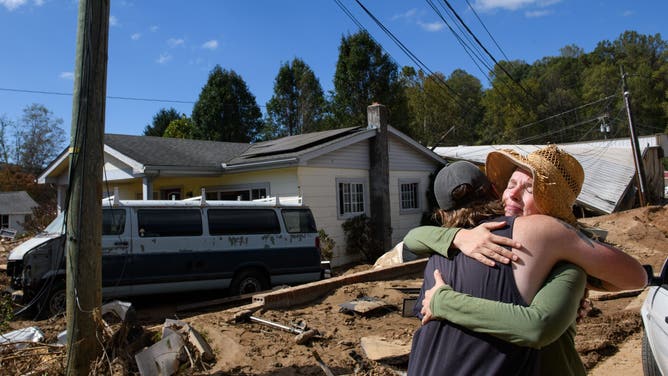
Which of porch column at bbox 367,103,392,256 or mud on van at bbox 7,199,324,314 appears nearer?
mud on van at bbox 7,199,324,314

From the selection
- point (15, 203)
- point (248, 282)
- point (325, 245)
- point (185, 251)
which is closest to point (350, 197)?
point (325, 245)

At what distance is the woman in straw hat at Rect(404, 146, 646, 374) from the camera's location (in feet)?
4.95

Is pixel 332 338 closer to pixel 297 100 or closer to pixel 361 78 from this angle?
pixel 361 78

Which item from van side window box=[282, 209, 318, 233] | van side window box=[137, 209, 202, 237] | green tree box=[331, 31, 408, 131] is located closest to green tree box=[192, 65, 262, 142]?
green tree box=[331, 31, 408, 131]

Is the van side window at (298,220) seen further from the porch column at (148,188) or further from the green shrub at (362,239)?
the porch column at (148,188)

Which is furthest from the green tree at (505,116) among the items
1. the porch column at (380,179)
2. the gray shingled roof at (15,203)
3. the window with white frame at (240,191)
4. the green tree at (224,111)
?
the gray shingled roof at (15,203)

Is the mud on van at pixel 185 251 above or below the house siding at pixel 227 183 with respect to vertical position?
below

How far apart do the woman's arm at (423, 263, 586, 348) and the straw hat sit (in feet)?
0.74

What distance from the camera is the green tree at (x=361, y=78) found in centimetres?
2870

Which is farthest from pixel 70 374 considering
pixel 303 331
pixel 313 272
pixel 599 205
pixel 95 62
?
pixel 599 205

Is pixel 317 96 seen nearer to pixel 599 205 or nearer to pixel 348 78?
pixel 348 78

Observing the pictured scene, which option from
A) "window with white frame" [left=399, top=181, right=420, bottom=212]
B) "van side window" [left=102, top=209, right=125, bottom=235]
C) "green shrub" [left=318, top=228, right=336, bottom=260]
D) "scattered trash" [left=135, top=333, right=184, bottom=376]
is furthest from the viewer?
"window with white frame" [left=399, top=181, right=420, bottom=212]

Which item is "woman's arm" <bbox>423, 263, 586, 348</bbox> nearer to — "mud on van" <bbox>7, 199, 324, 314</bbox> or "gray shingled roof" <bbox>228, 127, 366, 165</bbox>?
"mud on van" <bbox>7, 199, 324, 314</bbox>

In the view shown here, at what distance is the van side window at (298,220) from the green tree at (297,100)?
28.3 meters
